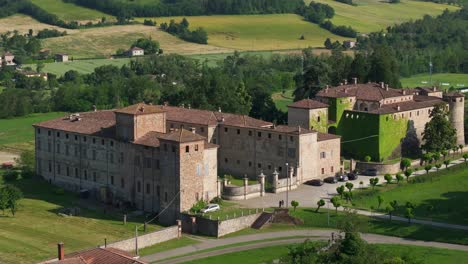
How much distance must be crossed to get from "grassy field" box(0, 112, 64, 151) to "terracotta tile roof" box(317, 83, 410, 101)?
36442 millimetres

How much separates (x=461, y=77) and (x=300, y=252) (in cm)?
11072

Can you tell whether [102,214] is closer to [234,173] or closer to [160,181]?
[160,181]

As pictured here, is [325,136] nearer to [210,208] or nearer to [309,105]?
[309,105]

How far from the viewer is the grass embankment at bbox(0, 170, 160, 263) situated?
69.8 meters

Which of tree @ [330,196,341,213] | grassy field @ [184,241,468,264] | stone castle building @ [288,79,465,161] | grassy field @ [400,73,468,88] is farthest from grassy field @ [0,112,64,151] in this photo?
grassy field @ [400,73,468,88]

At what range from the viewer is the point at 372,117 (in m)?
99.1

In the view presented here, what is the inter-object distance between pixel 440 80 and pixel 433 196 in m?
76.4

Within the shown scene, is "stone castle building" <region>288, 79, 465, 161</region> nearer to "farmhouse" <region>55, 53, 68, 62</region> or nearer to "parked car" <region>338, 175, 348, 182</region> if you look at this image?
"parked car" <region>338, 175, 348, 182</region>

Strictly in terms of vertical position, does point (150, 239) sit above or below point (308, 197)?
below

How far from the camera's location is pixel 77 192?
293 ft

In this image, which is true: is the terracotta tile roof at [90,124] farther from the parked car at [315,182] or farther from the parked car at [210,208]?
the parked car at [315,182]

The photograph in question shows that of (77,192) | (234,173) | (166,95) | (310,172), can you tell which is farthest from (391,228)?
(166,95)

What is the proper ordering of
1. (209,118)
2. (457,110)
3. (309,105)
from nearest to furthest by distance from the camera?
(209,118), (309,105), (457,110)

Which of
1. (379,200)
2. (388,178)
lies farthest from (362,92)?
(379,200)
